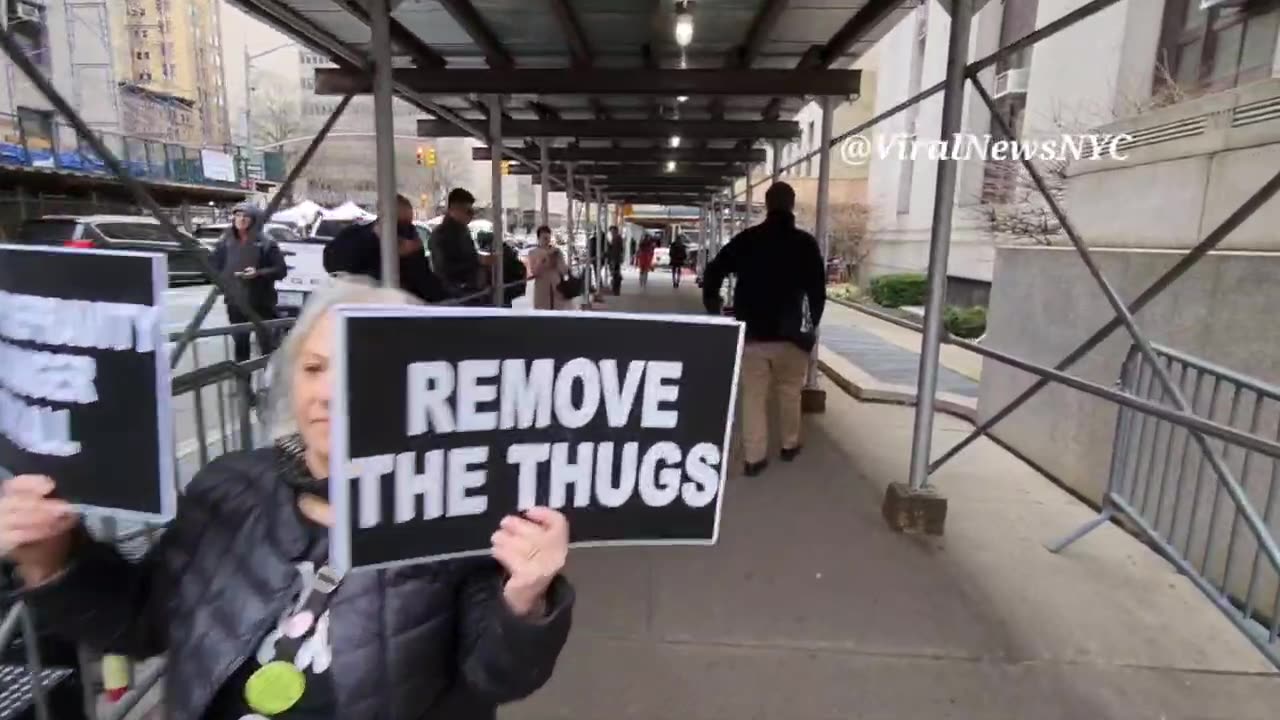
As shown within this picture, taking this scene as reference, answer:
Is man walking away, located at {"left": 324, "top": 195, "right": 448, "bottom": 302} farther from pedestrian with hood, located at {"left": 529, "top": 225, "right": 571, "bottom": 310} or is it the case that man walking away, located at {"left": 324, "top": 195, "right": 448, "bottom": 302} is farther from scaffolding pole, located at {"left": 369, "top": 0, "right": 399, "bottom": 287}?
pedestrian with hood, located at {"left": 529, "top": 225, "right": 571, "bottom": 310}

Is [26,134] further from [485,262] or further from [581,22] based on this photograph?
[581,22]

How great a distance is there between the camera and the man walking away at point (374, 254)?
19.4 ft

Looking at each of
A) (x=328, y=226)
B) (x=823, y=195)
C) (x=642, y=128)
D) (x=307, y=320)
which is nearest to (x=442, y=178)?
(x=328, y=226)

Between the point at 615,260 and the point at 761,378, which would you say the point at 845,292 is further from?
the point at 761,378

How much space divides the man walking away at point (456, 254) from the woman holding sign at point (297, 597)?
6592mm

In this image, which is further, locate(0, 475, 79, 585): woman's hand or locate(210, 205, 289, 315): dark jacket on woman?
locate(210, 205, 289, 315): dark jacket on woman

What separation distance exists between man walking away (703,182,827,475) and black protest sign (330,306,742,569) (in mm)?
3913

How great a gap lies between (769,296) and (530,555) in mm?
4275

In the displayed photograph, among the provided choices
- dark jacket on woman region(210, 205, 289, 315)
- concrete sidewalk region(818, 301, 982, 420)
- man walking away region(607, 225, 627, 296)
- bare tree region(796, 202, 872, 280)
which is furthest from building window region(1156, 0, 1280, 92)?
bare tree region(796, 202, 872, 280)

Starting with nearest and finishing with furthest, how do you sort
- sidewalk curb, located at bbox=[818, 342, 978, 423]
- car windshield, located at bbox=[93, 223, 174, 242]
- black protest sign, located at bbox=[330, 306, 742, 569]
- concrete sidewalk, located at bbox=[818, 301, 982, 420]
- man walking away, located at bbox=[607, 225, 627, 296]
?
black protest sign, located at bbox=[330, 306, 742, 569], sidewalk curb, located at bbox=[818, 342, 978, 423], concrete sidewalk, located at bbox=[818, 301, 982, 420], car windshield, located at bbox=[93, 223, 174, 242], man walking away, located at bbox=[607, 225, 627, 296]

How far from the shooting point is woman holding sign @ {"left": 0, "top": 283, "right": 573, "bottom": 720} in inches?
50.5

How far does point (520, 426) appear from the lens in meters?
1.35

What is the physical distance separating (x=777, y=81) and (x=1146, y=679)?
15.8 ft

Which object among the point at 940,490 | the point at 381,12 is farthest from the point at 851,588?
the point at 381,12
